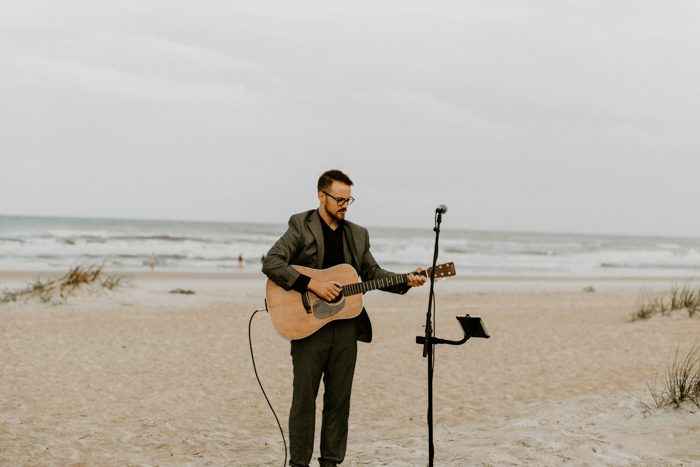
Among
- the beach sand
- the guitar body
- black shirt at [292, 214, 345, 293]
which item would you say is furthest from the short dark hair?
the beach sand

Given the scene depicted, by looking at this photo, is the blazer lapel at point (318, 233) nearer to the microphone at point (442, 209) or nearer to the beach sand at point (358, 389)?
the microphone at point (442, 209)

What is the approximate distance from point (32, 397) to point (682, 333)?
9.09 m

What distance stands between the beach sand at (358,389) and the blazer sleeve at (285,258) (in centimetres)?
168

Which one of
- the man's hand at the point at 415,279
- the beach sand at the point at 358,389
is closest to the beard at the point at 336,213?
the man's hand at the point at 415,279

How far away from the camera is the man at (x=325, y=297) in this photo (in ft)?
13.1

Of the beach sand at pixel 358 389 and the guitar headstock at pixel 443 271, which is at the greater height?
the guitar headstock at pixel 443 271

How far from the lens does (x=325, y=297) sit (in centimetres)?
395

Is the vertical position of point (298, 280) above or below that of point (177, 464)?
above

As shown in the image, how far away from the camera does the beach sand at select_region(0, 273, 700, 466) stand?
5.21 m

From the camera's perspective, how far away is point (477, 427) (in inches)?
239

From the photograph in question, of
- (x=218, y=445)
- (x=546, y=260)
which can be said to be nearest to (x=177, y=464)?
(x=218, y=445)

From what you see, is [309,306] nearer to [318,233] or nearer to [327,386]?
[318,233]

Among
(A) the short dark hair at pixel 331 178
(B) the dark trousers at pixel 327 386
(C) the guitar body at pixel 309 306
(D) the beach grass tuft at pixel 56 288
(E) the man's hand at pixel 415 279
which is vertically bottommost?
(D) the beach grass tuft at pixel 56 288

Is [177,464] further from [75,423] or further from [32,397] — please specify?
[32,397]
